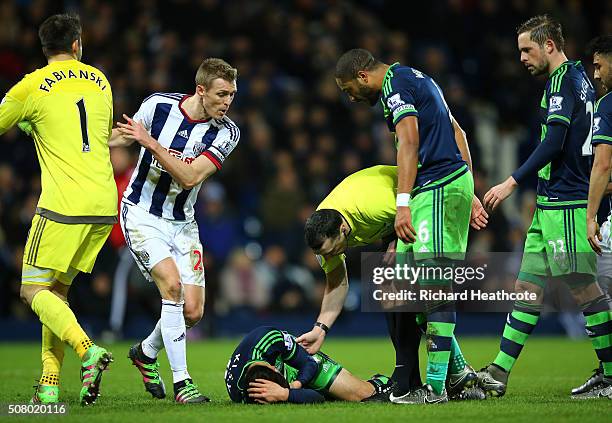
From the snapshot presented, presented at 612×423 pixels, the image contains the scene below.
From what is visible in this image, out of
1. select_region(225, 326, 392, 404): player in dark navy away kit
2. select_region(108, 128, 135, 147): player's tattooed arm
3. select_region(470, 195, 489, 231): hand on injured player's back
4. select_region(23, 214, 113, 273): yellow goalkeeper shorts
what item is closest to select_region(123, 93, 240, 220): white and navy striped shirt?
select_region(108, 128, 135, 147): player's tattooed arm

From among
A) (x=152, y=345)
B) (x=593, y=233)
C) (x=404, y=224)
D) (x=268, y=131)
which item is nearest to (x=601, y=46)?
(x=593, y=233)

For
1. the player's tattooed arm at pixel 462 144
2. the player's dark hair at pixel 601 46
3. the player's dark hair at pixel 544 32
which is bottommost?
the player's tattooed arm at pixel 462 144

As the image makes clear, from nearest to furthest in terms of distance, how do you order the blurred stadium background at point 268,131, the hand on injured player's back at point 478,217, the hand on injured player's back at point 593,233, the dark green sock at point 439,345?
1. the dark green sock at point 439,345
2. the hand on injured player's back at point 593,233
3. the hand on injured player's back at point 478,217
4. the blurred stadium background at point 268,131

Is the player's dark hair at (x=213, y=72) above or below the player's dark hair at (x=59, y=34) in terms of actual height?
below

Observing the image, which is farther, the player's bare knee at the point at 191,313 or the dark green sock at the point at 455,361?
the player's bare knee at the point at 191,313

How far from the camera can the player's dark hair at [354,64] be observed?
617 cm

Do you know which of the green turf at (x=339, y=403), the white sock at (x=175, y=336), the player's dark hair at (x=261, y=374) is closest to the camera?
the green turf at (x=339, y=403)

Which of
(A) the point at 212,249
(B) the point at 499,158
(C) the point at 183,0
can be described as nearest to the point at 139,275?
(A) the point at 212,249

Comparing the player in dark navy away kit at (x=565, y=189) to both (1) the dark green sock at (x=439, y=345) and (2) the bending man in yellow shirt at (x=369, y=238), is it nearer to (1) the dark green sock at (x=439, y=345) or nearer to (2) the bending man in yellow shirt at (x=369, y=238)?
(2) the bending man in yellow shirt at (x=369, y=238)

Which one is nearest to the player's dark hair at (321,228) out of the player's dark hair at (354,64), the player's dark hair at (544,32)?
the player's dark hair at (354,64)

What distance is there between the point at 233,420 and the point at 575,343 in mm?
8336

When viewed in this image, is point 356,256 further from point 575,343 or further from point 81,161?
point 81,161

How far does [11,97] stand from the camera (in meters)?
6.11

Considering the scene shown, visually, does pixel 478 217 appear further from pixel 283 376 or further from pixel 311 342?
pixel 283 376
